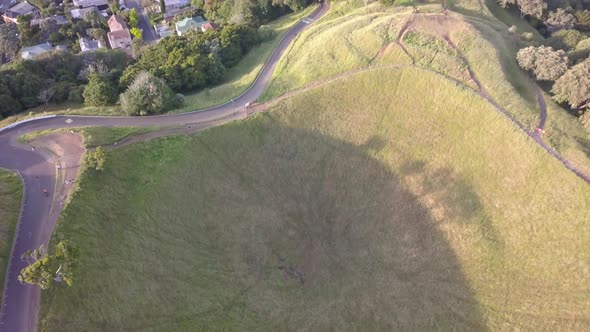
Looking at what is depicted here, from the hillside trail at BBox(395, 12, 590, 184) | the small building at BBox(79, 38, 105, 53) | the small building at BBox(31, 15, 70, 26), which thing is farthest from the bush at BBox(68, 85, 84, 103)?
the small building at BBox(31, 15, 70, 26)

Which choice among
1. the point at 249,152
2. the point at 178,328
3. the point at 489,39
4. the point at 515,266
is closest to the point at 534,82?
the point at 489,39

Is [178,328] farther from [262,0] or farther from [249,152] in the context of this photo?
[262,0]

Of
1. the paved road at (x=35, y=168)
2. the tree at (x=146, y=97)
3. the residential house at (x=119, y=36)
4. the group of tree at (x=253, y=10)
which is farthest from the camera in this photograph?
the residential house at (x=119, y=36)

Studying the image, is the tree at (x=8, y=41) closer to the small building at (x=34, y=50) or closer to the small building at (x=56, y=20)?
the small building at (x=34, y=50)

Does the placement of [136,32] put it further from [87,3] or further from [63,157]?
[63,157]

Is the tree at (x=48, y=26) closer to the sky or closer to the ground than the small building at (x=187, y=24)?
closer to the ground

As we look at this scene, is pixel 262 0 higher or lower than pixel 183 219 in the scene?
higher

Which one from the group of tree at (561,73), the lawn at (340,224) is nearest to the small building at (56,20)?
the lawn at (340,224)
